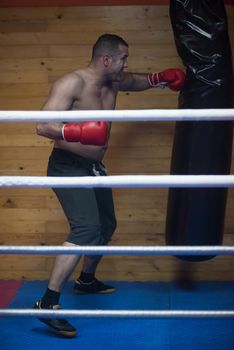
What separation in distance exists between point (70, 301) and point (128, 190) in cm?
71

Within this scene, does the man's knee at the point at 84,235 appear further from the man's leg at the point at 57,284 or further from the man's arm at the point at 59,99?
the man's arm at the point at 59,99

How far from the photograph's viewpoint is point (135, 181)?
3.63ft

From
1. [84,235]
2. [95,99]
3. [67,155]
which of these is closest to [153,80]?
[95,99]

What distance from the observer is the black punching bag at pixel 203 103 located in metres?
2.12

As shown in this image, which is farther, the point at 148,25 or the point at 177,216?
the point at 148,25

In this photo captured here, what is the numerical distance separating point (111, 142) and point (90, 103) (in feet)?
1.54

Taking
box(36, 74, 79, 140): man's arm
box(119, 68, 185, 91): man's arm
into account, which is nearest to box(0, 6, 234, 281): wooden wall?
box(119, 68, 185, 91): man's arm

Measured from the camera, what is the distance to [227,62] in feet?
7.07

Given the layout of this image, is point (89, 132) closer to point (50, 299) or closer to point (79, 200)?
point (79, 200)

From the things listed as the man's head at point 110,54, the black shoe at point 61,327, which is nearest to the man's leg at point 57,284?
the black shoe at point 61,327

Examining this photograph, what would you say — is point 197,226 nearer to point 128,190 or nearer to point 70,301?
point 128,190

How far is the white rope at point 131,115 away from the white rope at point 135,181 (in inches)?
5.6

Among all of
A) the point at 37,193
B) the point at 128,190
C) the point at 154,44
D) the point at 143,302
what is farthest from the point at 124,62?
the point at 143,302

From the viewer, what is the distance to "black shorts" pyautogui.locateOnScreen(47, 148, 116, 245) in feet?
6.80
